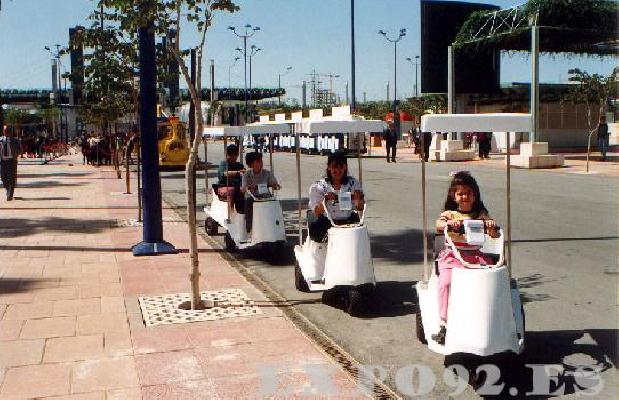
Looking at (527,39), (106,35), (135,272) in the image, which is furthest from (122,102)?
(527,39)

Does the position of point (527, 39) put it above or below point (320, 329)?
above

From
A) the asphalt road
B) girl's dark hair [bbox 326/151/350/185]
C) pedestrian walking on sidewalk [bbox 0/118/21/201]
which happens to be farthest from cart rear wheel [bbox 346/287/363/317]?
pedestrian walking on sidewalk [bbox 0/118/21/201]

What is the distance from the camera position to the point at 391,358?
18.9ft

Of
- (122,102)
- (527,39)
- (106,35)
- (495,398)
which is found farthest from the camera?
(527,39)

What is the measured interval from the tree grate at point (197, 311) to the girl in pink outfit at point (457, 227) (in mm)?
2261

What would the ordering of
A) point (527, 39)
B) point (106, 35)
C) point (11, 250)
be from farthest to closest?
point (527, 39), point (106, 35), point (11, 250)

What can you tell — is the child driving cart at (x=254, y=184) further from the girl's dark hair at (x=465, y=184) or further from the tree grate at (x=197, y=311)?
the girl's dark hair at (x=465, y=184)

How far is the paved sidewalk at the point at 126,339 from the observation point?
199 inches

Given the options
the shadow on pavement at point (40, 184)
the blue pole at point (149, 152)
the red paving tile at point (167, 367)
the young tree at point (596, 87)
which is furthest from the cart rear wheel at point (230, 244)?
the young tree at point (596, 87)

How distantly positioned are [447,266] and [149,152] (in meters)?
6.05

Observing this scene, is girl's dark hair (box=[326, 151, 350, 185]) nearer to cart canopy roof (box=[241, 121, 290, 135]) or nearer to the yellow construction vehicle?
cart canopy roof (box=[241, 121, 290, 135])

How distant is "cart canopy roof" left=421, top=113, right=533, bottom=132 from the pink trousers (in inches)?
35.4

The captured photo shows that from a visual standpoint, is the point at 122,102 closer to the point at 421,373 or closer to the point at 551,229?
the point at 551,229

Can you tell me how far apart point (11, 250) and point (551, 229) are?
27.6ft
